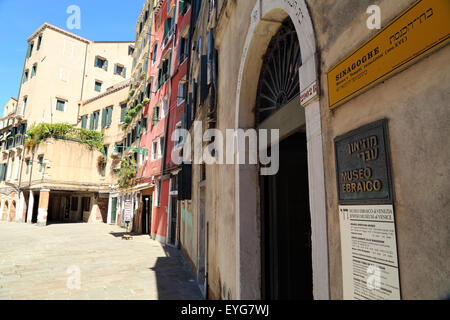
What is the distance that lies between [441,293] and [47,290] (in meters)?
6.88

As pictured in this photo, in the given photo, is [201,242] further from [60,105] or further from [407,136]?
[60,105]

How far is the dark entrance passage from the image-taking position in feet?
11.4

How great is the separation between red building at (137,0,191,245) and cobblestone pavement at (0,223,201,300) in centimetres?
293

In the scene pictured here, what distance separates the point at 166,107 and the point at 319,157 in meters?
14.8

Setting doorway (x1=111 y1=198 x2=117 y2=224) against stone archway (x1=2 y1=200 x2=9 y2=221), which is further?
stone archway (x1=2 y1=200 x2=9 y2=221)

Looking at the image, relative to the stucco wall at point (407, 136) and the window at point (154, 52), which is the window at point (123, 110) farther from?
the stucco wall at point (407, 136)

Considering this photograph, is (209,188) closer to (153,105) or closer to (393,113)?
(393,113)

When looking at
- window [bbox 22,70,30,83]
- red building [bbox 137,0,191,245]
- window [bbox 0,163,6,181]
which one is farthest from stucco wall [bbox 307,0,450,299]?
window [bbox 0,163,6,181]

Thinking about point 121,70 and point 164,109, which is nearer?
point 164,109

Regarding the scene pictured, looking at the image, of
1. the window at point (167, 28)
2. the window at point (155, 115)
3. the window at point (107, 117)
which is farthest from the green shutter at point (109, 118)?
the window at point (167, 28)

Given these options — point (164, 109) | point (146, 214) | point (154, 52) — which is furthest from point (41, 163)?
point (164, 109)

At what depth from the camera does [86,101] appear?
28.1 metres

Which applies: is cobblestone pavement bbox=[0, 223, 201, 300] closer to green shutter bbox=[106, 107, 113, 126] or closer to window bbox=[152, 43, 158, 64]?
window bbox=[152, 43, 158, 64]

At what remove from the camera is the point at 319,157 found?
1.86 m
